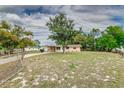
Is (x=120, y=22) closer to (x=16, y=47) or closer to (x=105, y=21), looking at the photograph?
(x=105, y=21)

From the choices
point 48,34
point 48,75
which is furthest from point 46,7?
point 48,75

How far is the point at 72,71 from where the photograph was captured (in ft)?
14.6

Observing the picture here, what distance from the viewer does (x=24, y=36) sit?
441 cm

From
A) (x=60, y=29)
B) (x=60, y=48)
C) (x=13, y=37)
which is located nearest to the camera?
(x=13, y=37)

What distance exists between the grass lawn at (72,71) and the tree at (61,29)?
0.75 ft

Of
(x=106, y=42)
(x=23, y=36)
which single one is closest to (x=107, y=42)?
(x=106, y=42)

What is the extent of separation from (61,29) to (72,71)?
736mm

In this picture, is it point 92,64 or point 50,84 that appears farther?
point 92,64

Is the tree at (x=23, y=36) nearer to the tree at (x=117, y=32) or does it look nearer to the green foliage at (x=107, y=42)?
the green foliage at (x=107, y=42)

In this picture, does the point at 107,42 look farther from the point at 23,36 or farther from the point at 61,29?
the point at 23,36

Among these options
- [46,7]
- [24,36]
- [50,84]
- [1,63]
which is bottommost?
[50,84]

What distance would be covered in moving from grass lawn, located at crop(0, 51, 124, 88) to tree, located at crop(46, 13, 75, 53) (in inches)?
9.0

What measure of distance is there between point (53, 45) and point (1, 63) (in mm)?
884

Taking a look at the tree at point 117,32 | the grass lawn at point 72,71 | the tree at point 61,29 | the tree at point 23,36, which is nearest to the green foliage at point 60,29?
the tree at point 61,29
